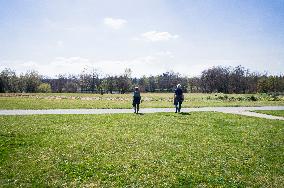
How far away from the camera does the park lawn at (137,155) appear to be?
Answer: 26.2ft

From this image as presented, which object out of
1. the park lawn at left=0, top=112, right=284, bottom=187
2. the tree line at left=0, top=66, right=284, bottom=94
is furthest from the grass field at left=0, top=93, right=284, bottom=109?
the tree line at left=0, top=66, right=284, bottom=94

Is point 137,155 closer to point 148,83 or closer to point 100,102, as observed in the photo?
point 100,102

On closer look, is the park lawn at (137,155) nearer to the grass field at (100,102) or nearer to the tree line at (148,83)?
the grass field at (100,102)

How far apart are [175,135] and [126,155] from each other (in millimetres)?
4251

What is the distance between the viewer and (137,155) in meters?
10.3

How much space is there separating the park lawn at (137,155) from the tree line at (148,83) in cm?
7521

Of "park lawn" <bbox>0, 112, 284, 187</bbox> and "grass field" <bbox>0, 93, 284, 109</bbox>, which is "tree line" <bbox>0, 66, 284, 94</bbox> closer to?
"grass field" <bbox>0, 93, 284, 109</bbox>

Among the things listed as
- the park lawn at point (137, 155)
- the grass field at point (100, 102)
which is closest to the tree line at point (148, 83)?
the grass field at point (100, 102)

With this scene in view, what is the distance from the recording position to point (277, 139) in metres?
13.4

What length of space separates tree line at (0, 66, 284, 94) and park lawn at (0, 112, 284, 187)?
247ft

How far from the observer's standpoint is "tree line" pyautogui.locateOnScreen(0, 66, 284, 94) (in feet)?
306

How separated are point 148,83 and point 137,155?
414 ft

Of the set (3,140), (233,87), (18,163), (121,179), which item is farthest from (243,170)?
(233,87)

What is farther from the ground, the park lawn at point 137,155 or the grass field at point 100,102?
the grass field at point 100,102
